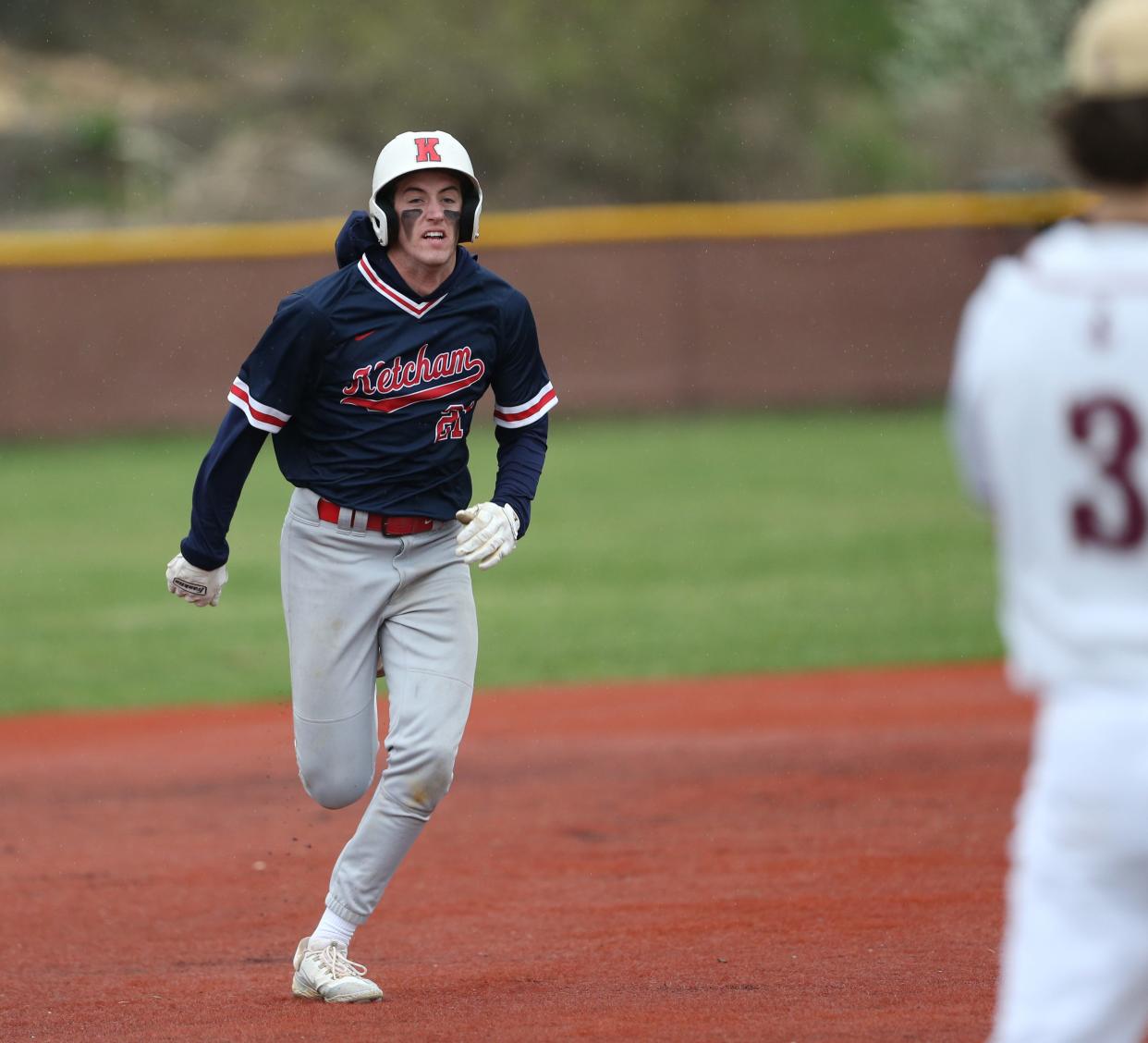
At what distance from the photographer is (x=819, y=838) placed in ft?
21.8

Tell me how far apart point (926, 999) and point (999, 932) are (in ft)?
2.44

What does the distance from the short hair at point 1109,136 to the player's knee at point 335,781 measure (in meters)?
2.97

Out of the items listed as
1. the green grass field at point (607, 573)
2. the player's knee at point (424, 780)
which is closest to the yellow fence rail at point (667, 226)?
the green grass field at point (607, 573)

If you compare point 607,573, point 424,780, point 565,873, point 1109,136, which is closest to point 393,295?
point 424,780

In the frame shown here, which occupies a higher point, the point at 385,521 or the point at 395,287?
the point at 395,287

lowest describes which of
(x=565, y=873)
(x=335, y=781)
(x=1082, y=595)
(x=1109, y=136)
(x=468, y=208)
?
(x=565, y=873)

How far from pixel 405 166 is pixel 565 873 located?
2.74 meters

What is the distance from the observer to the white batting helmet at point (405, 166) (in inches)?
188

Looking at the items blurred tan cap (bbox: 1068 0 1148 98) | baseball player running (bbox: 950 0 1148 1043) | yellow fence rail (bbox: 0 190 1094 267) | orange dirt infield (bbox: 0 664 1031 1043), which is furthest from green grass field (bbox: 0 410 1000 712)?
blurred tan cap (bbox: 1068 0 1148 98)

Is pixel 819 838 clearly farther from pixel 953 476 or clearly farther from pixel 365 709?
pixel 953 476

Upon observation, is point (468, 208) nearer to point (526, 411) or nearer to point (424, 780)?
point (526, 411)

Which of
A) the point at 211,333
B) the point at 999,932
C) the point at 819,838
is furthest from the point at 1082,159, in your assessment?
the point at 211,333

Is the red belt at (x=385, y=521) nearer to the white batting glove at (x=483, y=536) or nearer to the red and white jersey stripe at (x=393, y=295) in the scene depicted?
the white batting glove at (x=483, y=536)

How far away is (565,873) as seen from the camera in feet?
20.7
